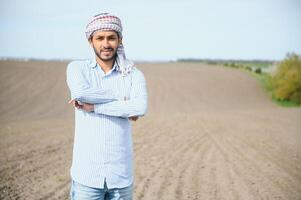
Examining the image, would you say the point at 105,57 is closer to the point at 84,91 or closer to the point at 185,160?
the point at 84,91

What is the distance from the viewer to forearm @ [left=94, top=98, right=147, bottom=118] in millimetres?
2547

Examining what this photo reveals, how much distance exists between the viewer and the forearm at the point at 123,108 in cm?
255

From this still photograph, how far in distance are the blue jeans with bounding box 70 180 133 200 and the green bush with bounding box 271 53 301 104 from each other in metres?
27.5

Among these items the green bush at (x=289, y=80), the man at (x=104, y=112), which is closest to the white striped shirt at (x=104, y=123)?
the man at (x=104, y=112)

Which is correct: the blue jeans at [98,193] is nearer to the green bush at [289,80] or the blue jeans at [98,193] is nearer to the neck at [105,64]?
the neck at [105,64]

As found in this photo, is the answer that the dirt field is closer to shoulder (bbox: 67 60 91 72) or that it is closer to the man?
the man

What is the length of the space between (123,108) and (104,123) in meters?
0.17

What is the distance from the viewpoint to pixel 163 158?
8.28 meters

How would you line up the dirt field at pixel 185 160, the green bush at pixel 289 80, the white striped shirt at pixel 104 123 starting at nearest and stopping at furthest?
the white striped shirt at pixel 104 123 < the dirt field at pixel 185 160 < the green bush at pixel 289 80

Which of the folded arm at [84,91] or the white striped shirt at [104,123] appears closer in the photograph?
the white striped shirt at [104,123]

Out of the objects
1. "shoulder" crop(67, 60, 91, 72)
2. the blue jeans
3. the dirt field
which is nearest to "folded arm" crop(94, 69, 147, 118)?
"shoulder" crop(67, 60, 91, 72)

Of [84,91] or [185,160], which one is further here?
[185,160]

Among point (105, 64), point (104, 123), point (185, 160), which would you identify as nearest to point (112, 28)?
point (105, 64)

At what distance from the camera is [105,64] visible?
2635 millimetres
